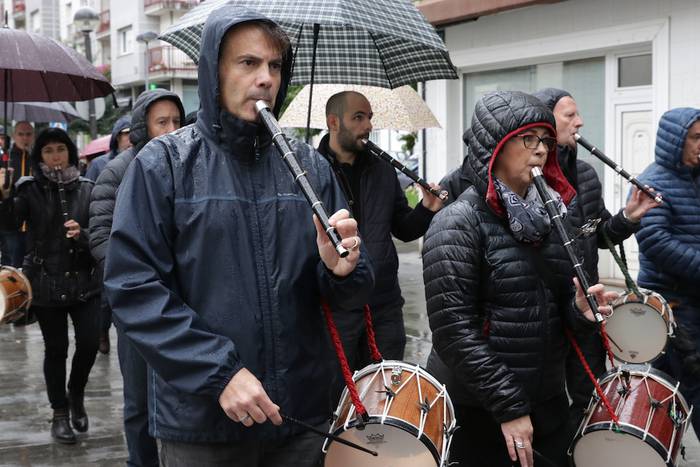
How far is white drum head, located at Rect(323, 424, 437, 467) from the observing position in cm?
296

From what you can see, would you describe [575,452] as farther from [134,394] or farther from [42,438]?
[42,438]

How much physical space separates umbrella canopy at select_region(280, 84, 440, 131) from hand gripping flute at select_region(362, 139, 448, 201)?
163cm

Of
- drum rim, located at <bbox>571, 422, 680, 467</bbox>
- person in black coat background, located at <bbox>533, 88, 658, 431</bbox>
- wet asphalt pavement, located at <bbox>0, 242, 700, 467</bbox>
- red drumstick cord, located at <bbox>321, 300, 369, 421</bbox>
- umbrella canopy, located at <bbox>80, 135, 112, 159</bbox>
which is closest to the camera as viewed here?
red drumstick cord, located at <bbox>321, 300, 369, 421</bbox>

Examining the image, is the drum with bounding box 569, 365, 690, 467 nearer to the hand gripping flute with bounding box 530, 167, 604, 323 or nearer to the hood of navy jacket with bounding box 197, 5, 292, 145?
the hand gripping flute with bounding box 530, 167, 604, 323

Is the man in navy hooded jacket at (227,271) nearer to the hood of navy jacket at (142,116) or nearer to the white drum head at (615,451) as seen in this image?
the white drum head at (615,451)

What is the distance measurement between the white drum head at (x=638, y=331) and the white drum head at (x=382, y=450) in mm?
2367

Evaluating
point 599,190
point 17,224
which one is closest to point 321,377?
point 599,190

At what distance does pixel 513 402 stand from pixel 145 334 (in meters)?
1.40

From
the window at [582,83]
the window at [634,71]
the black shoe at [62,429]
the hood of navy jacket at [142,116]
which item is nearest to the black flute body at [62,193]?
the hood of navy jacket at [142,116]

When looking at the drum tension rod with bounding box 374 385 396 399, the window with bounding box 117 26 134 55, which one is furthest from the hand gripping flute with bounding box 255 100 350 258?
the window with bounding box 117 26 134 55

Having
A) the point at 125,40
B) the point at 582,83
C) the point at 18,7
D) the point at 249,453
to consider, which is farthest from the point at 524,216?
the point at 18,7

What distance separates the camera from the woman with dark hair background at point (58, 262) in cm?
632

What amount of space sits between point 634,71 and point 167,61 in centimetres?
3356

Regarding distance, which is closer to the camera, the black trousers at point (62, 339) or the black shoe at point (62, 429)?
the black shoe at point (62, 429)
